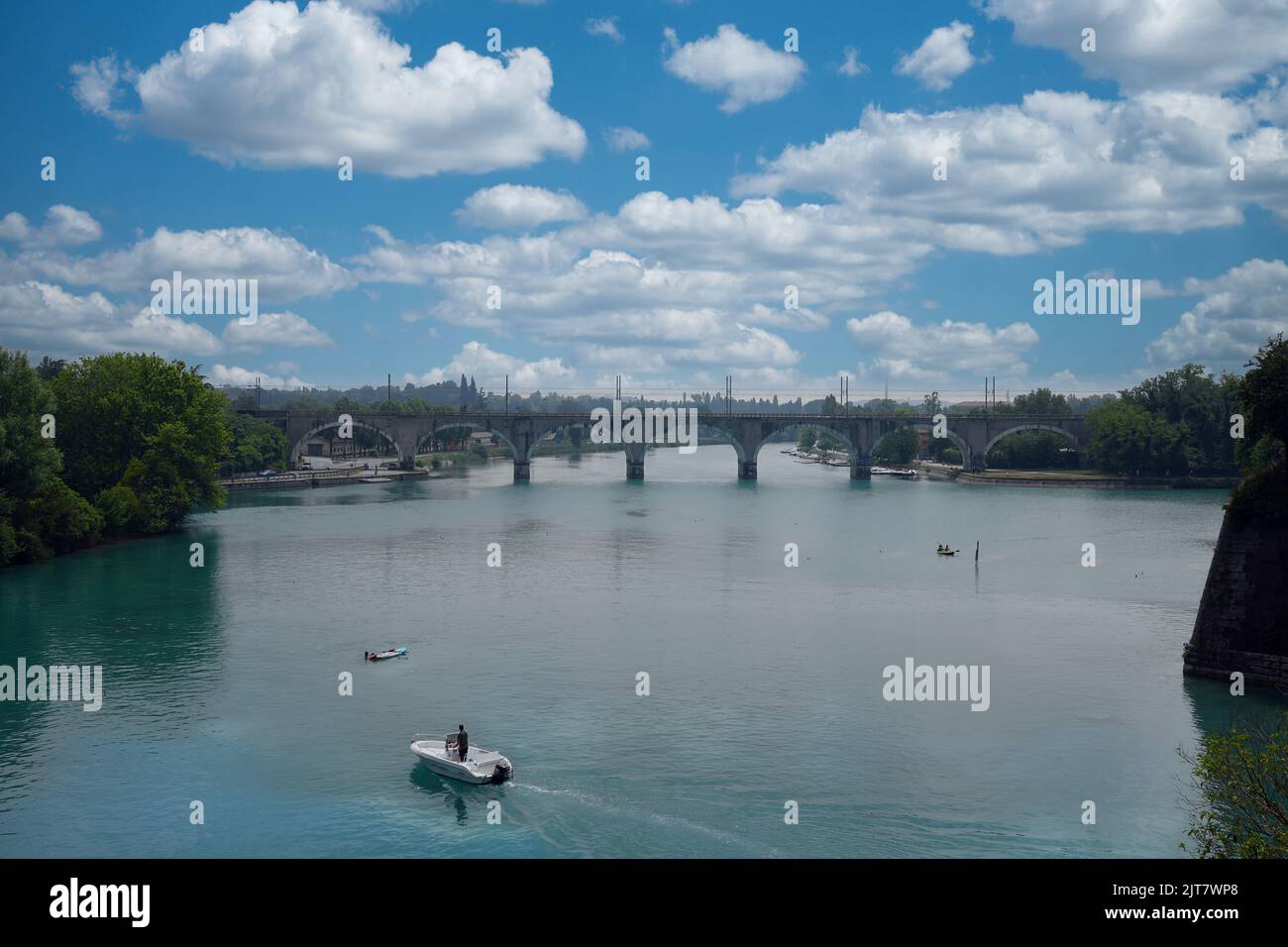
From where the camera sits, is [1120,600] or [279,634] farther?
[1120,600]

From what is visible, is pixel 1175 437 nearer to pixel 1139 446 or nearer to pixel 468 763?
pixel 1139 446

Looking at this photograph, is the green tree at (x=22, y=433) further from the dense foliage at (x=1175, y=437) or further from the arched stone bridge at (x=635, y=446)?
the dense foliage at (x=1175, y=437)

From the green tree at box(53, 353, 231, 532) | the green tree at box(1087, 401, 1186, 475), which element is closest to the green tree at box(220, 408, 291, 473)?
the green tree at box(53, 353, 231, 532)

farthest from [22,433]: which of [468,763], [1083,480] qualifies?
[1083,480]

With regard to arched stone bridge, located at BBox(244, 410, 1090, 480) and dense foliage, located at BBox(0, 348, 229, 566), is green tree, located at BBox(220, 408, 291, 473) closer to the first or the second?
arched stone bridge, located at BBox(244, 410, 1090, 480)

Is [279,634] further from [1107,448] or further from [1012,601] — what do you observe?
[1107,448]
